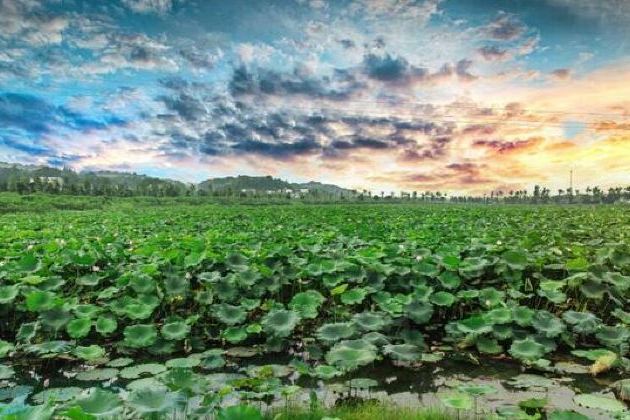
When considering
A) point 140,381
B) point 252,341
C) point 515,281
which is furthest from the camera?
point 515,281

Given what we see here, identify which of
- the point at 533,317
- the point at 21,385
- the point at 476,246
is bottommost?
the point at 21,385

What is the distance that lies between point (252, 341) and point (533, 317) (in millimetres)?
2934

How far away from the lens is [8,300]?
4.82 m

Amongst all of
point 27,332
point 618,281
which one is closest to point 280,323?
point 27,332

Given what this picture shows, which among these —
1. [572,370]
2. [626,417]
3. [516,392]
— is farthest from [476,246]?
[626,417]

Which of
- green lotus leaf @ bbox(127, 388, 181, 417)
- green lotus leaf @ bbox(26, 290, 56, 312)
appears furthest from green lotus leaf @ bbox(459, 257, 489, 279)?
green lotus leaf @ bbox(26, 290, 56, 312)

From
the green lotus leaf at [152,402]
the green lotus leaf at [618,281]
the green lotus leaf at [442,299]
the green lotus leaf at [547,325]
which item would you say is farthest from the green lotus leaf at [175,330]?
the green lotus leaf at [618,281]

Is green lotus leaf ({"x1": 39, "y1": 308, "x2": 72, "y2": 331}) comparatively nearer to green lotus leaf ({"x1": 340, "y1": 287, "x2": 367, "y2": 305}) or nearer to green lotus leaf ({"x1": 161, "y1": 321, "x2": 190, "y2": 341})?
green lotus leaf ({"x1": 161, "y1": 321, "x2": 190, "y2": 341})

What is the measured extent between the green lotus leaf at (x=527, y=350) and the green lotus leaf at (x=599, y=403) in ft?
1.78

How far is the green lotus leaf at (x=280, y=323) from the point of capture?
14.3 feet

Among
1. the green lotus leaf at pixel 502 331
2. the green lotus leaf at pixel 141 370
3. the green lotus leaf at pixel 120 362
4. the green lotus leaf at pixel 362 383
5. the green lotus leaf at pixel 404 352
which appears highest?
the green lotus leaf at pixel 502 331

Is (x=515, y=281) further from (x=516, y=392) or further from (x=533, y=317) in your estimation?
(x=516, y=392)

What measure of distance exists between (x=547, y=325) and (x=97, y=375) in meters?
4.28

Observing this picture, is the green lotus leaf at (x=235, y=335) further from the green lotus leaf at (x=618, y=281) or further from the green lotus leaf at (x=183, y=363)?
the green lotus leaf at (x=618, y=281)
